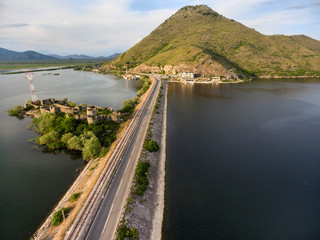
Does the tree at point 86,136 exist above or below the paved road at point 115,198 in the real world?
above

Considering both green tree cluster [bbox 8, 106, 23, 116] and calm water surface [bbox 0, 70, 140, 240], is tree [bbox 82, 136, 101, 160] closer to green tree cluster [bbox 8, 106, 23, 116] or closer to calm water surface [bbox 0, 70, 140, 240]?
calm water surface [bbox 0, 70, 140, 240]

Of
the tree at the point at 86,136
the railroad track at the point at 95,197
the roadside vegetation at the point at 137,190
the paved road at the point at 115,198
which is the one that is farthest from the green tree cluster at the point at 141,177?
the tree at the point at 86,136

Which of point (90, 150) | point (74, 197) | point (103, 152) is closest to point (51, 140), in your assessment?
point (90, 150)

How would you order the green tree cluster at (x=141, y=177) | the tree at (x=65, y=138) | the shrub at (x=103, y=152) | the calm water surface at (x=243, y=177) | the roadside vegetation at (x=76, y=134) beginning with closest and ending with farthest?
the calm water surface at (x=243, y=177) < the green tree cluster at (x=141, y=177) < the shrub at (x=103, y=152) < the roadside vegetation at (x=76, y=134) < the tree at (x=65, y=138)

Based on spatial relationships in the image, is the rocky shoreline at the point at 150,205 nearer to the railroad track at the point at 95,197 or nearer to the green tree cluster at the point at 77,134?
the railroad track at the point at 95,197

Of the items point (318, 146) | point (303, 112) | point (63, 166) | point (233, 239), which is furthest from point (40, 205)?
point (303, 112)

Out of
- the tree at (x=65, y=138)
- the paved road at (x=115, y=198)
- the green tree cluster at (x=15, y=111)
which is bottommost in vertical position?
the paved road at (x=115, y=198)

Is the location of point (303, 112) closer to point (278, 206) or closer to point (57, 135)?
point (278, 206)
